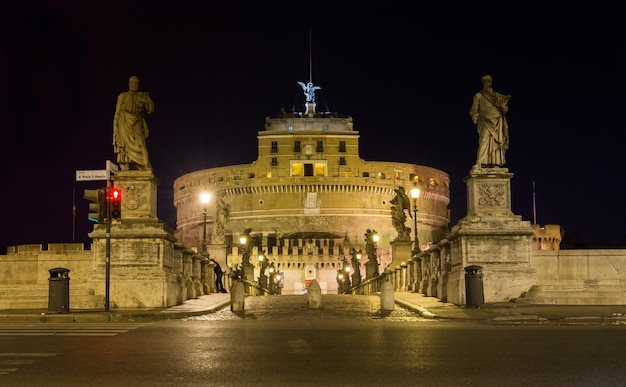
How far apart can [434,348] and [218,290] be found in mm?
21969

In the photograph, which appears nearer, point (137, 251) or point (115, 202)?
point (115, 202)

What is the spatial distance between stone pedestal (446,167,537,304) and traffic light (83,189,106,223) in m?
7.81

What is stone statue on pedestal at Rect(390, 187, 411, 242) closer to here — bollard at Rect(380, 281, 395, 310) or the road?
bollard at Rect(380, 281, 395, 310)

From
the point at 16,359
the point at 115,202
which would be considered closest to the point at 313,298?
the point at 115,202

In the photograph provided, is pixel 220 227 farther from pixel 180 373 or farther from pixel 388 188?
pixel 388 188

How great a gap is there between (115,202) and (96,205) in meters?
0.41

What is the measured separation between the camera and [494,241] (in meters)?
18.1

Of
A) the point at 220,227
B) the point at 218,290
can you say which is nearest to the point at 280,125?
the point at 220,227

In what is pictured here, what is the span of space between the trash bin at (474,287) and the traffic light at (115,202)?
24.5ft

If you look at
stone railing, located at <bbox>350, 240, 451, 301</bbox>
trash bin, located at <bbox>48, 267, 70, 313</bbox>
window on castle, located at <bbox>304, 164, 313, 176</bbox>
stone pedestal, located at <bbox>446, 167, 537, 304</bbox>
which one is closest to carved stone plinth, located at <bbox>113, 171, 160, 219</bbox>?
trash bin, located at <bbox>48, 267, 70, 313</bbox>

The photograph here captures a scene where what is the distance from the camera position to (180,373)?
8.00 metres

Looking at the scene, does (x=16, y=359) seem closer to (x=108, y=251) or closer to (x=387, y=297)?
(x=108, y=251)

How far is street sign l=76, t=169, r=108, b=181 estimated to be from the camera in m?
18.0

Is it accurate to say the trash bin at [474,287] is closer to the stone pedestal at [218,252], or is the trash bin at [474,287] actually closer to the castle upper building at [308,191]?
the stone pedestal at [218,252]
